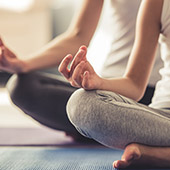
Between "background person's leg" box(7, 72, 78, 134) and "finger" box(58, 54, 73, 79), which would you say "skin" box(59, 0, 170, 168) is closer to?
"finger" box(58, 54, 73, 79)

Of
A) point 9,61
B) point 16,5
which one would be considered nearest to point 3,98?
point 16,5

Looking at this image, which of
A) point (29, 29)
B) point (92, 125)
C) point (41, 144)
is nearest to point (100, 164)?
point (92, 125)

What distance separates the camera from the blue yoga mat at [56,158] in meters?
0.90

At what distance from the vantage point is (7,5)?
2.91 meters

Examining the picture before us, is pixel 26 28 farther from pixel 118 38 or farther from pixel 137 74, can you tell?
pixel 137 74

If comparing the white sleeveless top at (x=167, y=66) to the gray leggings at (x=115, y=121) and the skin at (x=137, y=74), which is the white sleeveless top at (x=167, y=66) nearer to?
the skin at (x=137, y=74)

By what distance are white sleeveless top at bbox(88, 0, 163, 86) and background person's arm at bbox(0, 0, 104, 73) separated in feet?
0.16

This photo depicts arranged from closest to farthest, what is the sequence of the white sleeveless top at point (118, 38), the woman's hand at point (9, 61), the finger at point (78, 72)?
the finger at point (78, 72) < the woman's hand at point (9, 61) < the white sleeveless top at point (118, 38)

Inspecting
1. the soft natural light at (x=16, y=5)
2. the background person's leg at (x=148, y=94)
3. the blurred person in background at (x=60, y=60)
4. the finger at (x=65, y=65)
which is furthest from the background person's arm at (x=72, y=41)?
the soft natural light at (x=16, y=5)

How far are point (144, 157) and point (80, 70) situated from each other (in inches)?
9.5

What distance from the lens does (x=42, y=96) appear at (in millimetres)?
1366

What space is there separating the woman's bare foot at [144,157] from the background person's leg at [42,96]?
1.90ft

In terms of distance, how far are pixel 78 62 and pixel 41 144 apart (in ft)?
1.94

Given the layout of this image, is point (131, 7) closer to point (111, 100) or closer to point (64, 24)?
point (111, 100)
